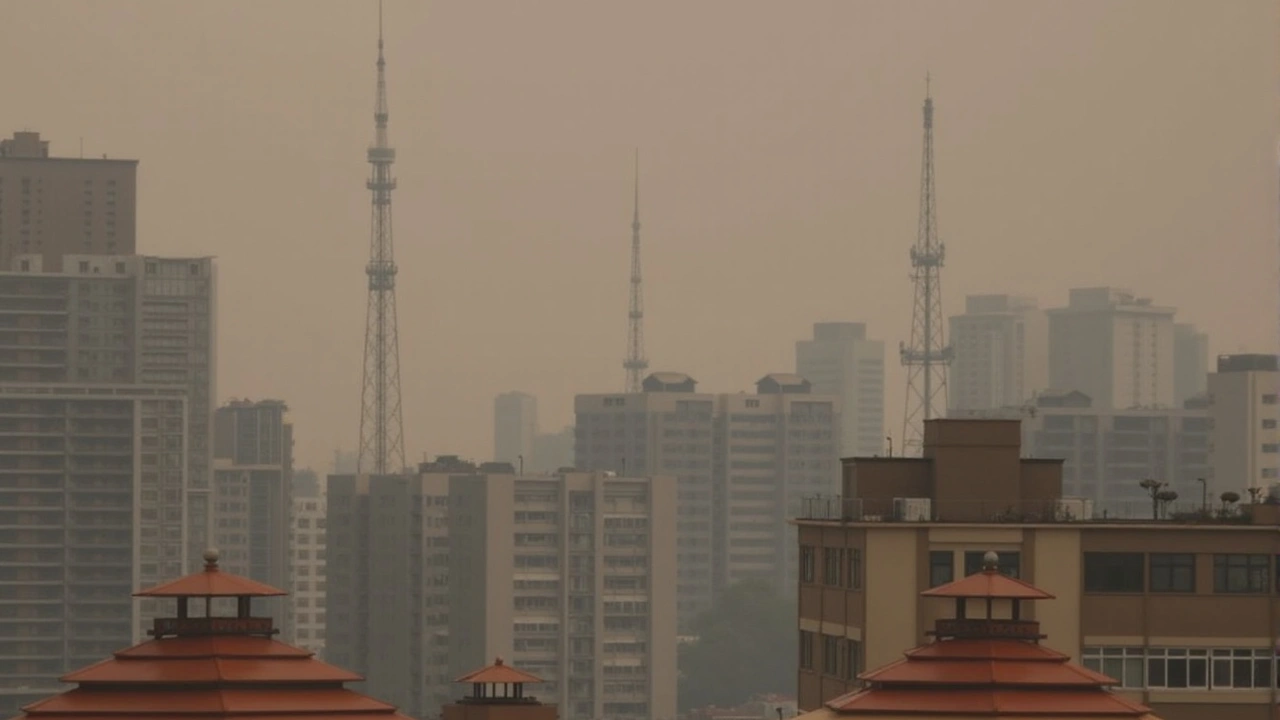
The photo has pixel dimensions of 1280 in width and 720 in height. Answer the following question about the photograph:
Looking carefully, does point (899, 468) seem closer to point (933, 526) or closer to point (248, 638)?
point (933, 526)

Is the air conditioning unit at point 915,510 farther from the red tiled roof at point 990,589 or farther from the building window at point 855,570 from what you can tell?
the red tiled roof at point 990,589

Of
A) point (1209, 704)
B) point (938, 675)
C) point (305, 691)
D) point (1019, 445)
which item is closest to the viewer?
point (305, 691)

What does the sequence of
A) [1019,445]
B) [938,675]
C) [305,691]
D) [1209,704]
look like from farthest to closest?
[1019,445]
[1209,704]
[938,675]
[305,691]

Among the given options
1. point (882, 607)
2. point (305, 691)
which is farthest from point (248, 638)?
point (882, 607)

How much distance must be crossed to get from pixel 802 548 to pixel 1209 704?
891 cm

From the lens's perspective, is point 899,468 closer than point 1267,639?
No

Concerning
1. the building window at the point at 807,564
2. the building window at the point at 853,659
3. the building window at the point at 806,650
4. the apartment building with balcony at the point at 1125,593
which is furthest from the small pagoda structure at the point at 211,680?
the building window at the point at 807,564

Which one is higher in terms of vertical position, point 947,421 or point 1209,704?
point 947,421

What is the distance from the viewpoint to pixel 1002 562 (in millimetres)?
51906

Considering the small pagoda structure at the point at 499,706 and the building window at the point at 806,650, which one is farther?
the building window at the point at 806,650

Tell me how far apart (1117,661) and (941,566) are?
3055mm

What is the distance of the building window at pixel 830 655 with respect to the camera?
5356cm

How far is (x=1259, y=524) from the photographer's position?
51531mm

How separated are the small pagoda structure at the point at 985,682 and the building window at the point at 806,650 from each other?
87.2 feet
